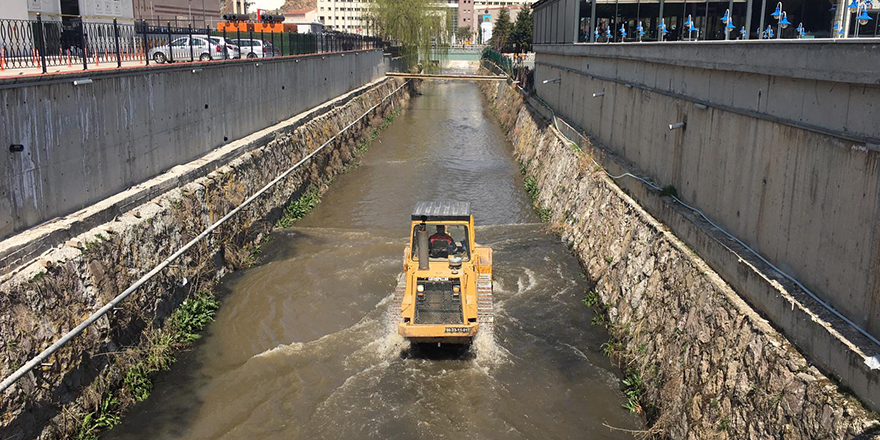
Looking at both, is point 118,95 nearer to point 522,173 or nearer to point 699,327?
point 699,327

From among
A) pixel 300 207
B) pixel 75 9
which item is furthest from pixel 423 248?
pixel 75 9

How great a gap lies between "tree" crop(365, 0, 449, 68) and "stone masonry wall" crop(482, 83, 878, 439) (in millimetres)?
40749

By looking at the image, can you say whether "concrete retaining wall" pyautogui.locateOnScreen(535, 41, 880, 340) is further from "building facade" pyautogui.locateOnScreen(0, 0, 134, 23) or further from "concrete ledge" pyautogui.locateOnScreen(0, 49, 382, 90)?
"building facade" pyautogui.locateOnScreen(0, 0, 134, 23)

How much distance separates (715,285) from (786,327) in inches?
60.5

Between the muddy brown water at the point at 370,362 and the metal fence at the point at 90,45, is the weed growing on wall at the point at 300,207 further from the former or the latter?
the metal fence at the point at 90,45

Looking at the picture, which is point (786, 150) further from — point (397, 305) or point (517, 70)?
point (517, 70)

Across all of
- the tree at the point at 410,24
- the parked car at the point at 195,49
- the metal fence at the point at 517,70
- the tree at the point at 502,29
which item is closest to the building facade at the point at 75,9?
the parked car at the point at 195,49

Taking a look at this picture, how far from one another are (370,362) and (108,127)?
Result: 599cm

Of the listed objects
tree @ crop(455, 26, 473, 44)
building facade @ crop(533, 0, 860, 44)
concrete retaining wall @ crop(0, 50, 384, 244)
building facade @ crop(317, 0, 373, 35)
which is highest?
building facade @ crop(317, 0, 373, 35)

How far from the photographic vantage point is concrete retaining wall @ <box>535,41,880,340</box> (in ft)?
22.3

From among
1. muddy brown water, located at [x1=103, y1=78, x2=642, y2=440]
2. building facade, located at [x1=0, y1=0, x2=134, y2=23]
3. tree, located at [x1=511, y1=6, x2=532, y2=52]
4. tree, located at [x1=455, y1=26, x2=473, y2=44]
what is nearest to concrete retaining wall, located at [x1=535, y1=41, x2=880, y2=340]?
muddy brown water, located at [x1=103, y1=78, x2=642, y2=440]

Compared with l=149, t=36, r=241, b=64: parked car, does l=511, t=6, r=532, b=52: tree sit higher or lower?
higher

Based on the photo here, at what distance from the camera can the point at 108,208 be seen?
11.4 meters

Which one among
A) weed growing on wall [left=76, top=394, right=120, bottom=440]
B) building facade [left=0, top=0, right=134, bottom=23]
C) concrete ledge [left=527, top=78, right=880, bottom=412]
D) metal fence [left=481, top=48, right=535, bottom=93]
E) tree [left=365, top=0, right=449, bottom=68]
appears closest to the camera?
concrete ledge [left=527, top=78, right=880, bottom=412]
